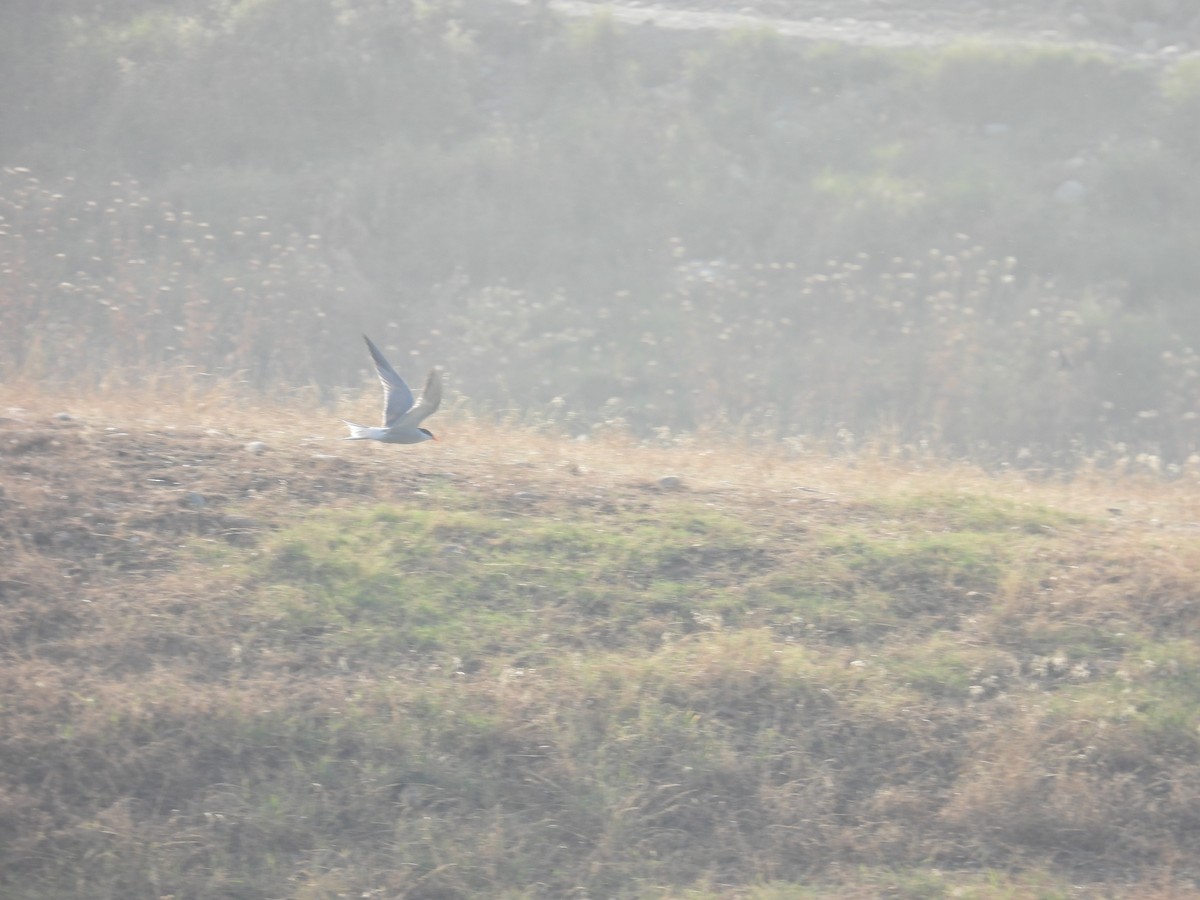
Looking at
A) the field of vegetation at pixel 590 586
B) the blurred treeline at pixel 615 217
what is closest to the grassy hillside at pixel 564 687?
the field of vegetation at pixel 590 586

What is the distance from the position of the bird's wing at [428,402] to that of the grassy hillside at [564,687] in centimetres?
40

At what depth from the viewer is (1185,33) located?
14758mm

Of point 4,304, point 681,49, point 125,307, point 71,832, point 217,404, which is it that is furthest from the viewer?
point 681,49

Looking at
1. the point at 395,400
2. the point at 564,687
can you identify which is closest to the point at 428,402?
the point at 395,400

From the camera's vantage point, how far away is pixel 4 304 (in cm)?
937

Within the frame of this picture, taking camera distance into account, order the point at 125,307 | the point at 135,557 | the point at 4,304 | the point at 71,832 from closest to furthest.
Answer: the point at 71,832, the point at 135,557, the point at 4,304, the point at 125,307

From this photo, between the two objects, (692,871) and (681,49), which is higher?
(681,49)

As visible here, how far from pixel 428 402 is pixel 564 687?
1436mm

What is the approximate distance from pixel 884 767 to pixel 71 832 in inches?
110

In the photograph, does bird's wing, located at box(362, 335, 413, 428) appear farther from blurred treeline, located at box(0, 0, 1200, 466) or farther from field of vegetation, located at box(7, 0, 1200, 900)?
blurred treeline, located at box(0, 0, 1200, 466)

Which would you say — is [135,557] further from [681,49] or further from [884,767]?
[681,49]

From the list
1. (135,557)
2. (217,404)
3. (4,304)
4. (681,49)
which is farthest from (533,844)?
(681,49)

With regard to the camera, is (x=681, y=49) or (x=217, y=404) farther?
(x=681, y=49)

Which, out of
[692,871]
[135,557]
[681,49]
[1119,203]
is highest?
[681,49]
